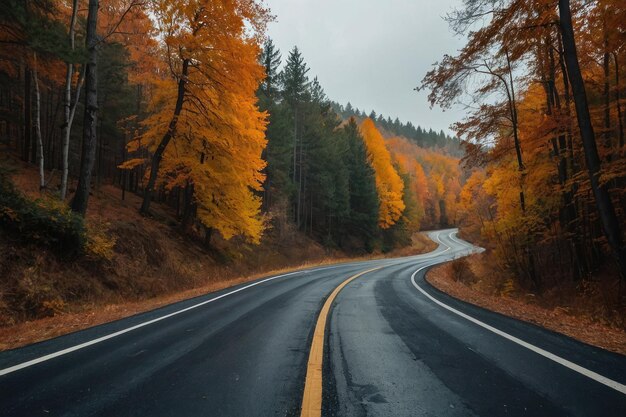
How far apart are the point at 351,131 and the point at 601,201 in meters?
35.9

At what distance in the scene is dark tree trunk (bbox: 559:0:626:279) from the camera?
7.43 m

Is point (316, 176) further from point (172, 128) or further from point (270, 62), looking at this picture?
point (172, 128)

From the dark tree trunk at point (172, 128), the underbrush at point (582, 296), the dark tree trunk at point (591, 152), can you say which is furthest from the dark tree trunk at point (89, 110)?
the underbrush at point (582, 296)

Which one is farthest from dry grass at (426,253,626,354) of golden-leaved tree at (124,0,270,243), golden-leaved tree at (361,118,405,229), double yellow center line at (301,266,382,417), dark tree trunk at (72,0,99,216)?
golden-leaved tree at (361,118,405,229)

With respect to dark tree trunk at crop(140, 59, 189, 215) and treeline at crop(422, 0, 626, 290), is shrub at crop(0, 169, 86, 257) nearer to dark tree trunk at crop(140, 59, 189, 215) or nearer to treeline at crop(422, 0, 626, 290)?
dark tree trunk at crop(140, 59, 189, 215)

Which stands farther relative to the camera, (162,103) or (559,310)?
(162,103)

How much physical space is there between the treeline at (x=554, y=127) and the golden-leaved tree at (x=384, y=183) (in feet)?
83.2

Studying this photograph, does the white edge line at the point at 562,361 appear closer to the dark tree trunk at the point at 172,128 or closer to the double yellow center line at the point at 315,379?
the double yellow center line at the point at 315,379

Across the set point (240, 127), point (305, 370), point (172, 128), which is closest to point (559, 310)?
point (305, 370)

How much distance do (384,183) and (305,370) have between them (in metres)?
43.4

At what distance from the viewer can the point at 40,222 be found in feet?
30.2

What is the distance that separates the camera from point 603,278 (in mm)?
11414

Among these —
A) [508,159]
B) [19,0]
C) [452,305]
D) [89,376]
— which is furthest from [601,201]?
[19,0]

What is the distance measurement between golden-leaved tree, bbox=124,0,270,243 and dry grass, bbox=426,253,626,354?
1068 centimetres
